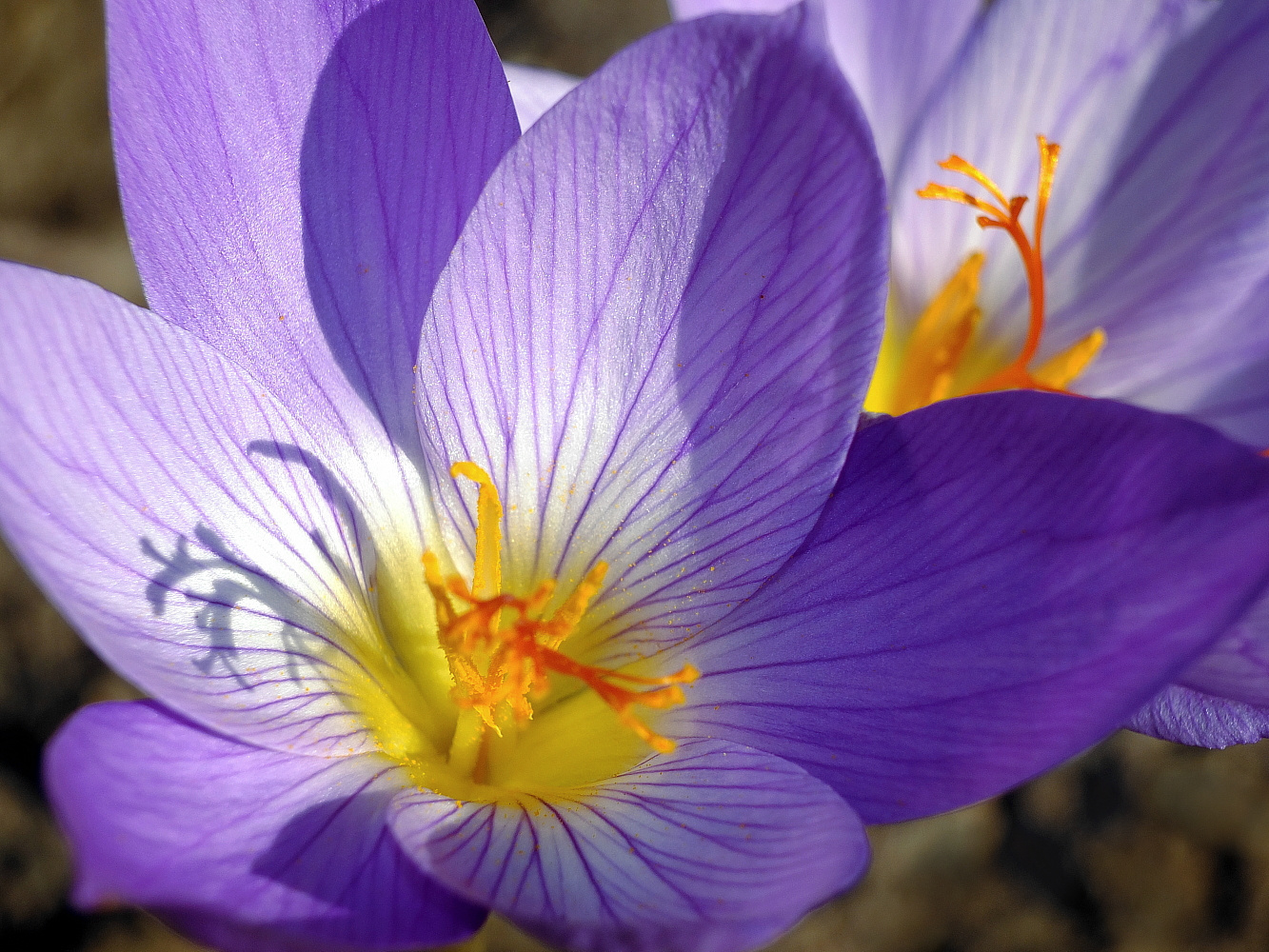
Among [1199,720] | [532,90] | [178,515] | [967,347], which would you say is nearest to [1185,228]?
[967,347]

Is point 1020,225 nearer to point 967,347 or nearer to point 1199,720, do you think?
point 967,347

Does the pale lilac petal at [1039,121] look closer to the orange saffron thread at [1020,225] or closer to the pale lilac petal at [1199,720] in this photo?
the orange saffron thread at [1020,225]

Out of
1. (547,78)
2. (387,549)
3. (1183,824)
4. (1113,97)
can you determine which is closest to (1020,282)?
(1113,97)

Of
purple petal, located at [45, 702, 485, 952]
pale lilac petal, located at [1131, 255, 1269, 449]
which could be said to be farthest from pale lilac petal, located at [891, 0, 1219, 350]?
purple petal, located at [45, 702, 485, 952]

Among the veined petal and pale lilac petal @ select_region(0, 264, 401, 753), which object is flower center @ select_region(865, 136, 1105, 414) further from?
pale lilac petal @ select_region(0, 264, 401, 753)

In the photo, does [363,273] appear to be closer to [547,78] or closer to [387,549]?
[387,549]

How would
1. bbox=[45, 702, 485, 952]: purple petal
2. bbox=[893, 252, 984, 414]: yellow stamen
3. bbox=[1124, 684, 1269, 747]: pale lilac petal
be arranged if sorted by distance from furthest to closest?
bbox=[893, 252, 984, 414]: yellow stamen → bbox=[1124, 684, 1269, 747]: pale lilac petal → bbox=[45, 702, 485, 952]: purple petal
